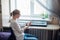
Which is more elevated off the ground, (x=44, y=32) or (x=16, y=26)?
(x=16, y=26)

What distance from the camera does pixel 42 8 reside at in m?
4.07

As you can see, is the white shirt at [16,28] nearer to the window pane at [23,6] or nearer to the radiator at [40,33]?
the radiator at [40,33]

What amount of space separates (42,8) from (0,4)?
1208mm

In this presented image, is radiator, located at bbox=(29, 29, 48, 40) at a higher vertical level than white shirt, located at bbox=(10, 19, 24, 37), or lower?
lower

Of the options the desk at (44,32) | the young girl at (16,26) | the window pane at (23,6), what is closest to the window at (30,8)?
the window pane at (23,6)

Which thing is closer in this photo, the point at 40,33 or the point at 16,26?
the point at 16,26

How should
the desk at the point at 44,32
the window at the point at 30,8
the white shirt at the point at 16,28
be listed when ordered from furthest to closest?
the window at the point at 30,8
the desk at the point at 44,32
the white shirt at the point at 16,28

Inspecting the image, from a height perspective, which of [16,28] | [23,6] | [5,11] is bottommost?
[16,28]

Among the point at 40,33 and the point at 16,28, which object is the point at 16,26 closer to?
the point at 16,28

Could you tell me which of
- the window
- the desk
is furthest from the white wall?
the desk

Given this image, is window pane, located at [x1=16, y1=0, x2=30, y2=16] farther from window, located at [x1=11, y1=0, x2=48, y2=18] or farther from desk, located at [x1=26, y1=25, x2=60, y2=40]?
desk, located at [x1=26, y1=25, x2=60, y2=40]

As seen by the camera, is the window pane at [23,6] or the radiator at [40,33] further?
the window pane at [23,6]

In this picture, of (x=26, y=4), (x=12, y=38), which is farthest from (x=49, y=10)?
(x=12, y=38)

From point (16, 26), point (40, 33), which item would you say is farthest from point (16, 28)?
point (40, 33)
